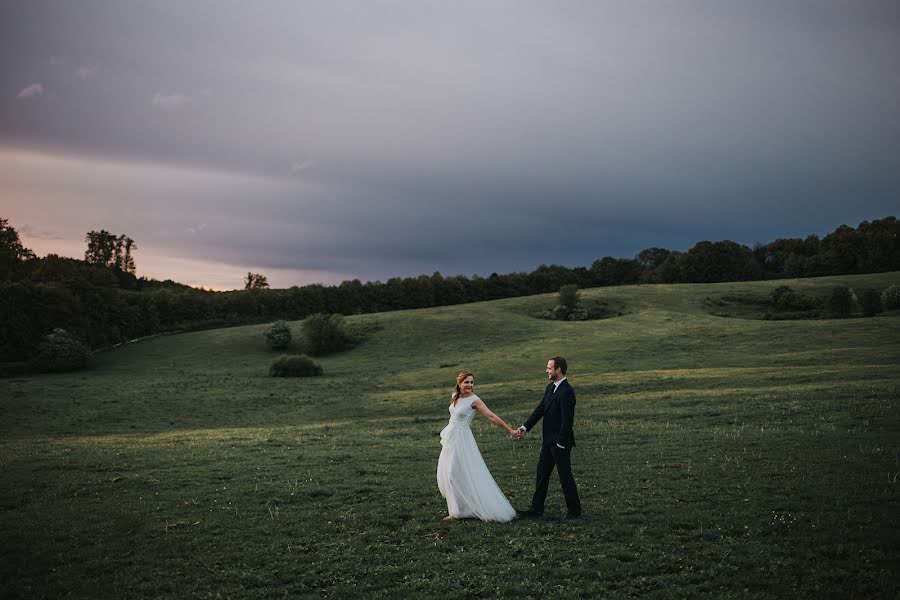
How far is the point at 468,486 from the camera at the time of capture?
532 inches

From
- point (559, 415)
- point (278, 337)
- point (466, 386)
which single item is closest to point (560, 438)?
point (559, 415)

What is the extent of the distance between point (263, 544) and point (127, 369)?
71147 millimetres

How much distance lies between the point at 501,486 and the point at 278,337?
74.5 metres

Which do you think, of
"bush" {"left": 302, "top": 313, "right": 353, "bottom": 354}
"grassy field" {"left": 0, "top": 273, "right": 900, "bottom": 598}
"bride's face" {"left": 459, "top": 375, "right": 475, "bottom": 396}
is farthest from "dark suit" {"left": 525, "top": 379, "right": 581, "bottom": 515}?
"bush" {"left": 302, "top": 313, "right": 353, "bottom": 354}

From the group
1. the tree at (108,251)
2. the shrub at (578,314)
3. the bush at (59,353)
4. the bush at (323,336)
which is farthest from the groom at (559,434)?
the tree at (108,251)

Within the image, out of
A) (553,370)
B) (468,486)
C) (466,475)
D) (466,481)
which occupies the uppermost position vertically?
(553,370)

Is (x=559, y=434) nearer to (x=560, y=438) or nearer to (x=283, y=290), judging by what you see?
(x=560, y=438)

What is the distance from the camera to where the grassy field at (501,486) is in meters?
10.4

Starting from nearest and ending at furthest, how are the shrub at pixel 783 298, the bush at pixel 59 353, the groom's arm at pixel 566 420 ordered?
the groom's arm at pixel 566 420 → the bush at pixel 59 353 → the shrub at pixel 783 298

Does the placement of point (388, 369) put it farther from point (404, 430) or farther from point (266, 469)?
point (266, 469)

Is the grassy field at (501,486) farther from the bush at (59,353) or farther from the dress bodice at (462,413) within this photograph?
the bush at (59,353)

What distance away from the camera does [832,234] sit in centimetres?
13550

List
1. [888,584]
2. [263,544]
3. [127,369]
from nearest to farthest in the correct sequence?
[888,584] < [263,544] < [127,369]

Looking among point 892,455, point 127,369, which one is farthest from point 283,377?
point 892,455
